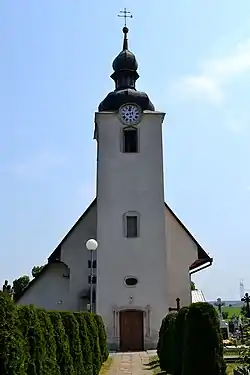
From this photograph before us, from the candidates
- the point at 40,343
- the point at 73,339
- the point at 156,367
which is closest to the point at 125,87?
the point at 156,367

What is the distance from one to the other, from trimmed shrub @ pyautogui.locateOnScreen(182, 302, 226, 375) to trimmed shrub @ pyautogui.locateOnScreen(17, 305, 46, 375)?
3408 millimetres

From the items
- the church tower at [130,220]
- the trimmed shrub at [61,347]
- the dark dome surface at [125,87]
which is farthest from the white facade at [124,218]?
the trimmed shrub at [61,347]

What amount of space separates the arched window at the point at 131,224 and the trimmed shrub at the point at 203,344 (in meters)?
15.4

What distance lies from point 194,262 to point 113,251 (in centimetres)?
490

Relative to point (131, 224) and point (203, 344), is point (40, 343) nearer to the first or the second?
point (203, 344)

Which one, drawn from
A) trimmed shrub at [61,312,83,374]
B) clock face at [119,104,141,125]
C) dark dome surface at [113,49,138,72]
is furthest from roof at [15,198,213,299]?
trimmed shrub at [61,312,83,374]

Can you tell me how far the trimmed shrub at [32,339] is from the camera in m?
7.67

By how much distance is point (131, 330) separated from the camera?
25734 millimetres

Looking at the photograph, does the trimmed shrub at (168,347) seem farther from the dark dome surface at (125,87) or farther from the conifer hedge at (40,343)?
the dark dome surface at (125,87)

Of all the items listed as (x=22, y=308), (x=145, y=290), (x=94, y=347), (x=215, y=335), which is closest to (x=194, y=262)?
(x=145, y=290)

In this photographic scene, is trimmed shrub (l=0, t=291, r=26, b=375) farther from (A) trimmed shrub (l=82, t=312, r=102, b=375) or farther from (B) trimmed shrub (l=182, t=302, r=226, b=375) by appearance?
(A) trimmed shrub (l=82, t=312, r=102, b=375)

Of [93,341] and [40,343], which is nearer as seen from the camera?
[40,343]

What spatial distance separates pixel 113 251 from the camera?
2603 centimetres

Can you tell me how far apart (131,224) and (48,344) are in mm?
17535
